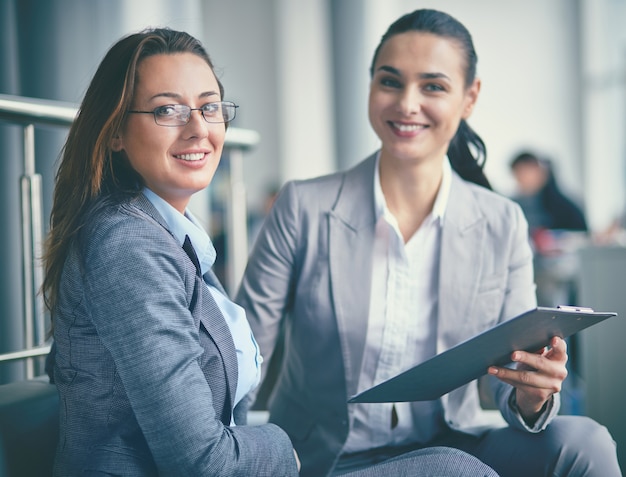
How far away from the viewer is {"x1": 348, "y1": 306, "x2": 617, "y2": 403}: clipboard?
1.13 metres

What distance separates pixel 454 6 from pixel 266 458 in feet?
28.5

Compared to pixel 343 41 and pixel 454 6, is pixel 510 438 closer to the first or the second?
pixel 343 41

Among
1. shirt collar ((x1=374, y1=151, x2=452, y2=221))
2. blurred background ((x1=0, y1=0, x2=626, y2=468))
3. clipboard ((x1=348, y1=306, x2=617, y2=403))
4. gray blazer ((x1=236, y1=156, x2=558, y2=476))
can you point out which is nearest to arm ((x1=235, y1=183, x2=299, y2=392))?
gray blazer ((x1=236, y1=156, x2=558, y2=476))

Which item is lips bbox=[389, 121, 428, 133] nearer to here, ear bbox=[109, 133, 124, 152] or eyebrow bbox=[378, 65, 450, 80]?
eyebrow bbox=[378, 65, 450, 80]

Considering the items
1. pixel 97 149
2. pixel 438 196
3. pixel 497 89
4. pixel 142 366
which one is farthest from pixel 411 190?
pixel 497 89

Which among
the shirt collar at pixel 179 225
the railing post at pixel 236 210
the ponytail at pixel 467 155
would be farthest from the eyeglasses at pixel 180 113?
the railing post at pixel 236 210

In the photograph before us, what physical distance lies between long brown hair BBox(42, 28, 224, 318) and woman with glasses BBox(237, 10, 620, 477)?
53 centimetres

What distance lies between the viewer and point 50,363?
1.22 meters

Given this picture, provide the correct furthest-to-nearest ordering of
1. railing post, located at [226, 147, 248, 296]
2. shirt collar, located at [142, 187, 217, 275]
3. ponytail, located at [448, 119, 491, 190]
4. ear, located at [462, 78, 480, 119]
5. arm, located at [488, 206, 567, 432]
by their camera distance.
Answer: railing post, located at [226, 147, 248, 296] < ponytail, located at [448, 119, 491, 190] < ear, located at [462, 78, 480, 119] < arm, located at [488, 206, 567, 432] < shirt collar, located at [142, 187, 217, 275]

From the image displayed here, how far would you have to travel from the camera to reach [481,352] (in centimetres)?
121

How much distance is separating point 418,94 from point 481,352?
672 mm

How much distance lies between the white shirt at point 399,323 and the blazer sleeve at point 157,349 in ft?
1.80

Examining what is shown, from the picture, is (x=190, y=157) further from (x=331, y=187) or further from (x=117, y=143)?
(x=331, y=187)

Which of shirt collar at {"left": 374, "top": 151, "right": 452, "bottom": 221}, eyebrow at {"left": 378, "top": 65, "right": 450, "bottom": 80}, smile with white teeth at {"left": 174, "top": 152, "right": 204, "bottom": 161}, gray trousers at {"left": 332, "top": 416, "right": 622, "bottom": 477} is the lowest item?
gray trousers at {"left": 332, "top": 416, "right": 622, "bottom": 477}
